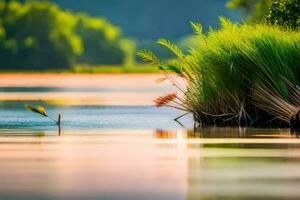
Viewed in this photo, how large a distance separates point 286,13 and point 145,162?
600 inches

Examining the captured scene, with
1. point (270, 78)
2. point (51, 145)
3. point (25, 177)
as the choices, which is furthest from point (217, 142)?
point (25, 177)

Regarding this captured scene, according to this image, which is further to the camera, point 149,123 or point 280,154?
point 149,123

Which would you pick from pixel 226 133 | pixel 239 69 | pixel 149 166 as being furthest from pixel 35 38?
pixel 149 166

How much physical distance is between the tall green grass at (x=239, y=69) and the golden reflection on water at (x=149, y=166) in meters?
1.94

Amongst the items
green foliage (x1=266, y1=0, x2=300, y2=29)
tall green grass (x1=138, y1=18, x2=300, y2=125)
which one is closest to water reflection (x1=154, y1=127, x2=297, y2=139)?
tall green grass (x1=138, y1=18, x2=300, y2=125)

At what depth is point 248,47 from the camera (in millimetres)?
25297

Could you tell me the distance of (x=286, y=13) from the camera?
32.2 meters

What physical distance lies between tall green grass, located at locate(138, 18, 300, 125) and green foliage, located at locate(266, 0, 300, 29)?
5462 millimetres

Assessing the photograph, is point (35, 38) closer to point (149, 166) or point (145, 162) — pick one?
point (145, 162)

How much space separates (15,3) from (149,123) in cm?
14357

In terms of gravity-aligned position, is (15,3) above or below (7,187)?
above

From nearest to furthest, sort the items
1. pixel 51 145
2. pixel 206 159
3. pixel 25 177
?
1. pixel 25 177
2. pixel 206 159
3. pixel 51 145

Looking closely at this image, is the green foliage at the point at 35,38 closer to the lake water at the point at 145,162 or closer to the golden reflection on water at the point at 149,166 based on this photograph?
the lake water at the point at 145,162

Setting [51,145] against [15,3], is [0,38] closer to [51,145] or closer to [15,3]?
[15,3]
